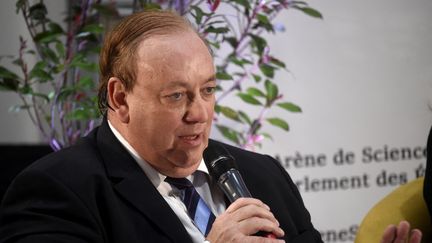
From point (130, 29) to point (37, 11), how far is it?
1.42 metres

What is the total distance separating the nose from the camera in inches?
69.6

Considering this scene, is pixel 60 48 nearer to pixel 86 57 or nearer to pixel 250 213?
pixel 86 57

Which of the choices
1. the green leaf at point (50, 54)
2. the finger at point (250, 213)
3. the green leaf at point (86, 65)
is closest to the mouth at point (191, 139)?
the finger at point (250, 213)

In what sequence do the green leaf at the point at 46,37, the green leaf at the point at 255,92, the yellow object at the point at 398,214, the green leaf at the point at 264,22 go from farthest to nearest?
the green leaf at the point at 255,92 < the green leaf at the point at 264,22 < the green leaf at the point at 46,37 < the yellow object at the point at 398,214

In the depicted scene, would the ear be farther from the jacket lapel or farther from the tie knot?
the tie knot

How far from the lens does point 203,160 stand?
1998 mm

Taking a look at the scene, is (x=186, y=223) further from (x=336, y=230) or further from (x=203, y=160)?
(x=336, y=230)

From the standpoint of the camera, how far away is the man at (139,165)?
165 cm

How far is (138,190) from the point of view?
1.81 m

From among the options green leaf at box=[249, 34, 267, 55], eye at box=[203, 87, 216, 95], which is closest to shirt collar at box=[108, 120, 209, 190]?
Result: eye at box=[203, 87, 216, 95]

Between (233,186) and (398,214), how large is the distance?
114 centimetres

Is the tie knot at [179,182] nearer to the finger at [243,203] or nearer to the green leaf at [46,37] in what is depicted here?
the finger at [243,203]

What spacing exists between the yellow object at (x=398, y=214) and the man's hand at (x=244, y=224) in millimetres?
1017

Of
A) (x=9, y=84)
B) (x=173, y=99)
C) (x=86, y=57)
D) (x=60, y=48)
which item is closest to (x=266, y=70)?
(x=86, y=57)
